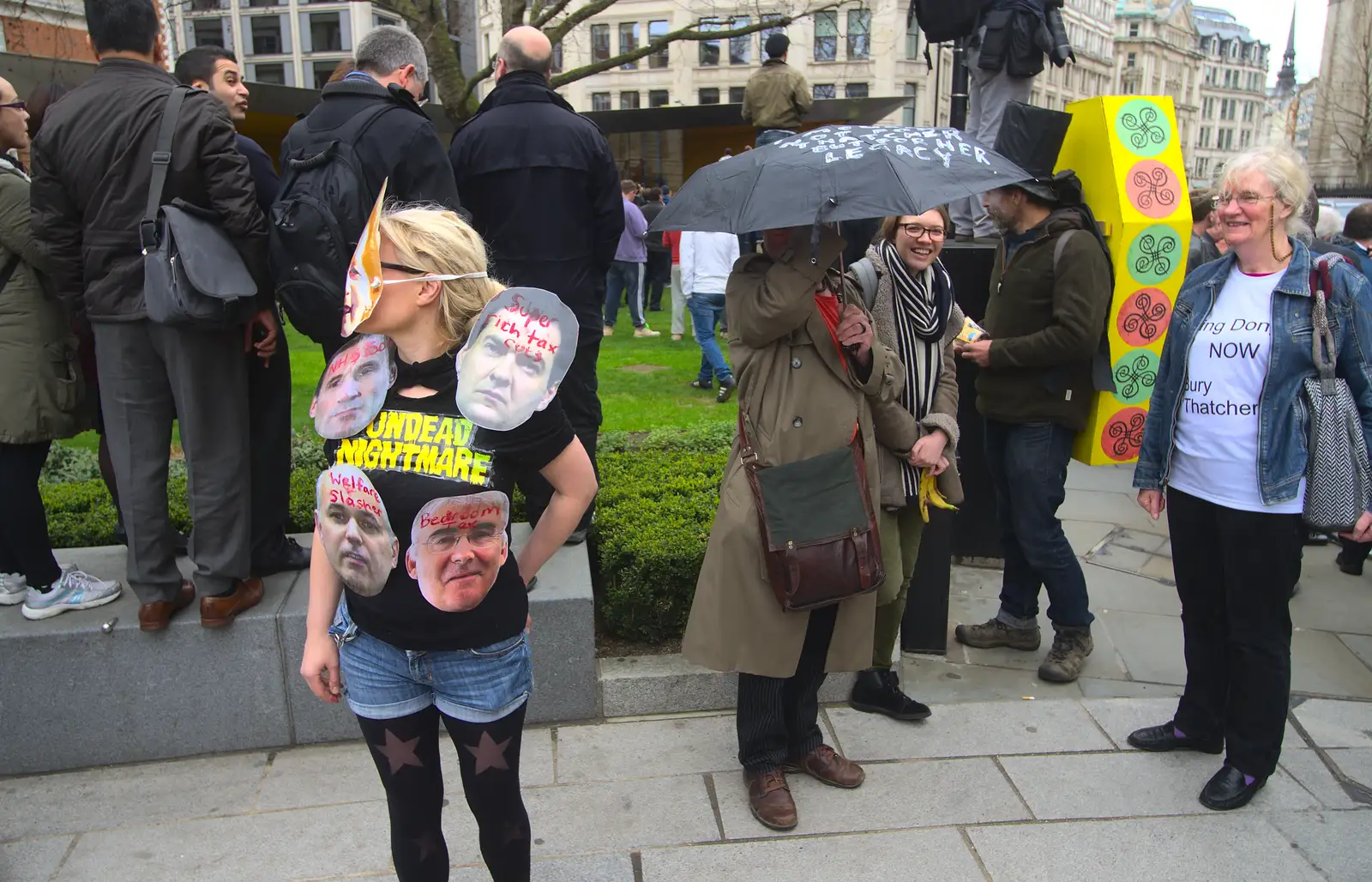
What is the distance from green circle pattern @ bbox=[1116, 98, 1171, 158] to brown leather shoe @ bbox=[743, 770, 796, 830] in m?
2.98

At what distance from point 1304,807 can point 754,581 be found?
193 cm

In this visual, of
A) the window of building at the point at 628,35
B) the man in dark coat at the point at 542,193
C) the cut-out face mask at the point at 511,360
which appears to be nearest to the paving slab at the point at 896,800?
the man in dark coat at the point at 542,193

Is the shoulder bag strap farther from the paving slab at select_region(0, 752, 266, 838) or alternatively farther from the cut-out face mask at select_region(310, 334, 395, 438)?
the paving slab at select_region(0, 752, 266, 838)

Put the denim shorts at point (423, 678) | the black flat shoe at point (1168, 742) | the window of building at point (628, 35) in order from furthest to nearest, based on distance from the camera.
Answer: the window of building at point (628, 35) < the black flat shoe at point (1168, 742) < the denim shorts at point (423, 678)

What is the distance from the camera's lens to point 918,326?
3.20m

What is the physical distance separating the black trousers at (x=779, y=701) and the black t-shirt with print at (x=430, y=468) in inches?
49.4

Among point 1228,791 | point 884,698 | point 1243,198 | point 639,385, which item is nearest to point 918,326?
point 1243,198

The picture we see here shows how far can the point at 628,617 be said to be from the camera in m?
3.80

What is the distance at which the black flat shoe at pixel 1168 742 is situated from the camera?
339 cm

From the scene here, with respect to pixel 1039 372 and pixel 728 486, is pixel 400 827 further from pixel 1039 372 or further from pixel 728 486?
pixel 1039 372

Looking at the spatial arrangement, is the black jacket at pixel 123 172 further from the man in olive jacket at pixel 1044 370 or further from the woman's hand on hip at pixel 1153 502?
the woman's hand on hip at pixel 1153 502

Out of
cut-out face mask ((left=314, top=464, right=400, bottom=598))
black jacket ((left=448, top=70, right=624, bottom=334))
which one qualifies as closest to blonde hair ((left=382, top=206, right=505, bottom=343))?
cut-out face mask ((left=314, top=464, right=400, bottom=598))

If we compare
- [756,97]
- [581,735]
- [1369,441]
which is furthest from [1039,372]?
[756,97]

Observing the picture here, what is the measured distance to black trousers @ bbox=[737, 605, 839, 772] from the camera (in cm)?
304
